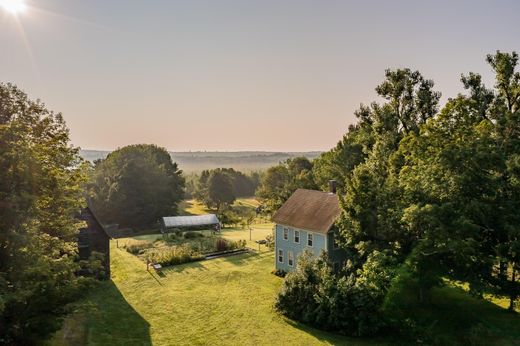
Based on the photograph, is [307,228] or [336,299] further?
[307,228]

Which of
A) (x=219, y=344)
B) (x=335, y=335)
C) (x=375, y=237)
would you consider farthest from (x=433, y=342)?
(x=219, y=344)

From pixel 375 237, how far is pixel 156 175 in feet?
178

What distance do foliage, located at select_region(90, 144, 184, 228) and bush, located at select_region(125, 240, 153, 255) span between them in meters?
17.0

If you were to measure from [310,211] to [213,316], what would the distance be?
595 inches

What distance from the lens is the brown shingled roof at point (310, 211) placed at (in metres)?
36.6

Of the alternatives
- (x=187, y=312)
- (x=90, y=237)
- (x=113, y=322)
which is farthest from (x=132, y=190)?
(x=113, y=322)

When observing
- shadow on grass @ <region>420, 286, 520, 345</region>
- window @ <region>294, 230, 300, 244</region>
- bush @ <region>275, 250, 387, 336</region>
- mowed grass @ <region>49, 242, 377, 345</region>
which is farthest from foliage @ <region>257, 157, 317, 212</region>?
shadow on grass @ <region>420, 286, 520, 345</region>

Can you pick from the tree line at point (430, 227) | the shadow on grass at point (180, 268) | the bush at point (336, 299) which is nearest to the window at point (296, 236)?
the tree line at point (430, 227)

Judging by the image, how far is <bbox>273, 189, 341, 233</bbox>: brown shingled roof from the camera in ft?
120

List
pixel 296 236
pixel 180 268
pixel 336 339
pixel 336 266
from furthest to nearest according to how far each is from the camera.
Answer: pixel 180 268 < pixel 296 236 < pixel 336 266 < pixel 336 339

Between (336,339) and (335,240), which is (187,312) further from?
(335,240)

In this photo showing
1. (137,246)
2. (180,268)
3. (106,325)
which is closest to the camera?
(106,325)

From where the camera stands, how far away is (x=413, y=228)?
94.3 feet

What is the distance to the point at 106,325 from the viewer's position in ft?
87.2
